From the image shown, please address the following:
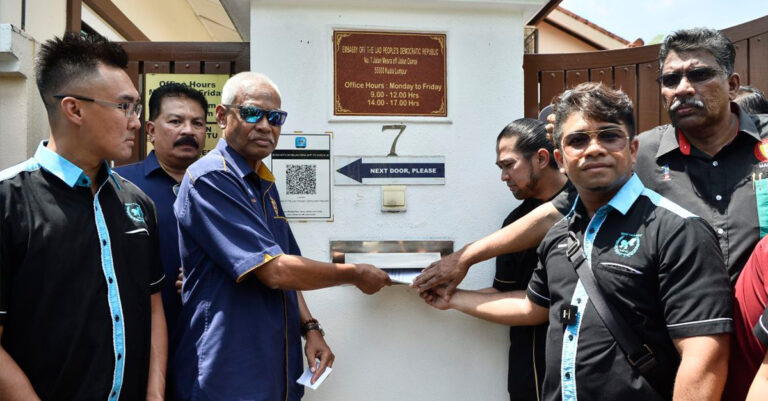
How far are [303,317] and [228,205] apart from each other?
31.9 inches

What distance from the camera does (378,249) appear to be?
3049mm

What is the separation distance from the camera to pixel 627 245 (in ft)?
6.53

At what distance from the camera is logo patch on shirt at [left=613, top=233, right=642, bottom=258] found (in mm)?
1967

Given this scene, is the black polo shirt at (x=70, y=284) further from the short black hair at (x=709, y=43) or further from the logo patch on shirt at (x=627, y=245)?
the short black hair at (x=709, y=43)

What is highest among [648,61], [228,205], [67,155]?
[648,61]

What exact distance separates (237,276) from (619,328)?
1471mm

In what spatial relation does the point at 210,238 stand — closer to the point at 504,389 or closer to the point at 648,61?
the point at 504,389

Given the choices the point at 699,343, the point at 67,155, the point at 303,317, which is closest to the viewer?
the point at 699,343

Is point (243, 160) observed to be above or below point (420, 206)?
above

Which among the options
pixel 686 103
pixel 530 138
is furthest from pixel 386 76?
pixel 686 103

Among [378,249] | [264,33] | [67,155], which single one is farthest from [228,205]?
[264,33]

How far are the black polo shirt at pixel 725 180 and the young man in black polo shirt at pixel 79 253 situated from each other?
225 cm

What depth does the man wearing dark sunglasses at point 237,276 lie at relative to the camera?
7.32 feet

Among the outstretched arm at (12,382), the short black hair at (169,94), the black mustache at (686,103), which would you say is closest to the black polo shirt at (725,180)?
the black mustache at (686,103)
